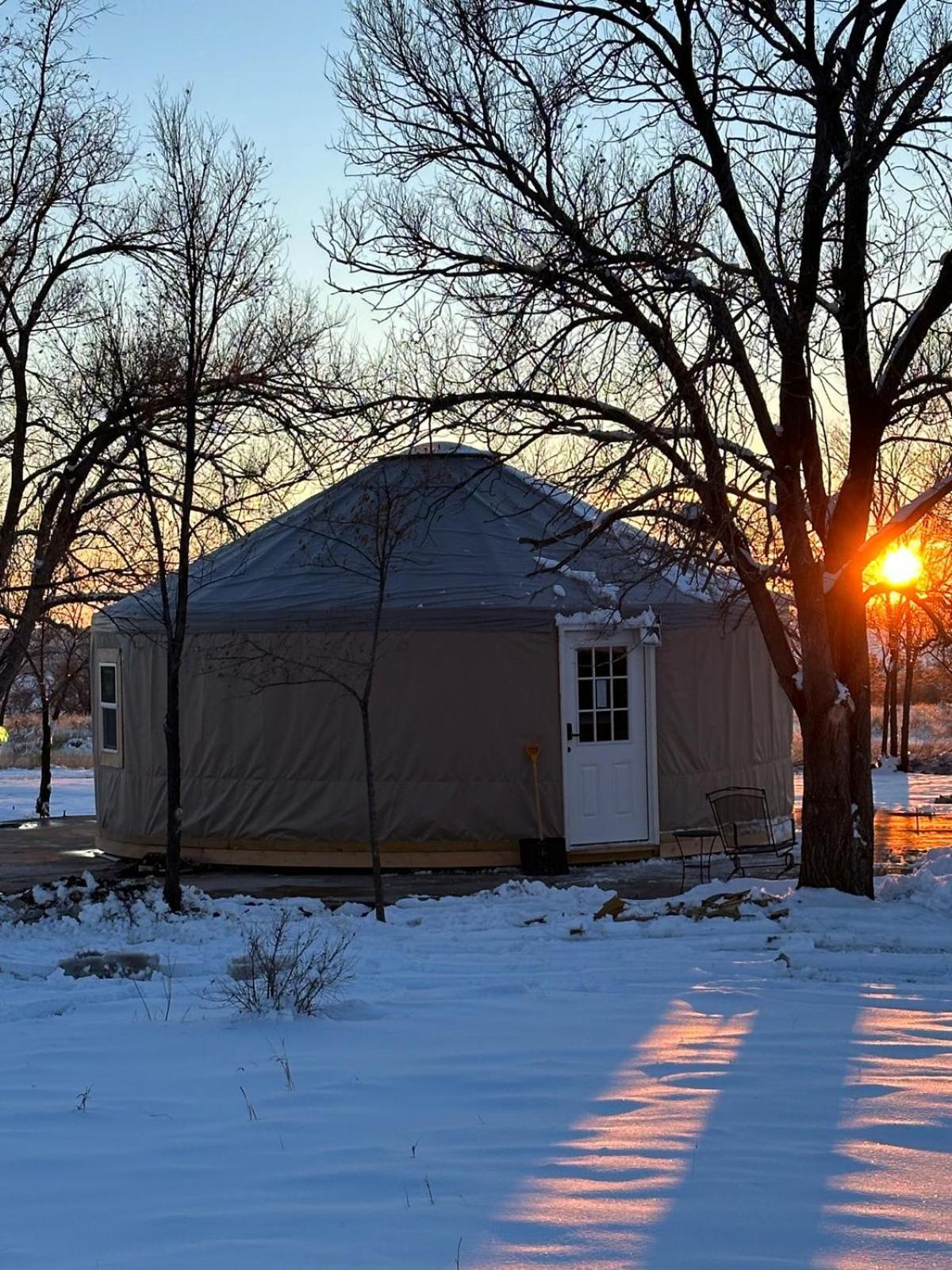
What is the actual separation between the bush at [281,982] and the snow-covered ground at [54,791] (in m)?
10.8

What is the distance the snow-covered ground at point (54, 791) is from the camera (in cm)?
1770

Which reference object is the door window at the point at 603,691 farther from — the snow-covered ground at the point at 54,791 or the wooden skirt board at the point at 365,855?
the snow-covered ground at the point at 54,791

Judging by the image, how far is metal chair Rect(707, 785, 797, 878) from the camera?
1034 cm

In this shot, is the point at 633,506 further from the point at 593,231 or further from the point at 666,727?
the point at 666,727

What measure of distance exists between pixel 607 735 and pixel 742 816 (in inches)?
47.5

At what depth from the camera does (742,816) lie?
450 inches

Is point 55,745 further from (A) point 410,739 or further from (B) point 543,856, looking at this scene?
(B) point 543,856

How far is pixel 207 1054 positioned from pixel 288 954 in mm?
1464

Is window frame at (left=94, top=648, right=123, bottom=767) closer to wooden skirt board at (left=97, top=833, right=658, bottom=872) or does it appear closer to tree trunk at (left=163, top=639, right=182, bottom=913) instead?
wooden skirt board at (left=97, top=833, right=658, bottom=872)

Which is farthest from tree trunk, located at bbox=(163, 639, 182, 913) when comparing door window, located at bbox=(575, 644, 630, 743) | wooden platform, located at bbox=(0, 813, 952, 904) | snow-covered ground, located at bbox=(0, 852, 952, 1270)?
door window, located at bbox=(575, 644, 630, 743)

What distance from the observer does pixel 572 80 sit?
758 cm

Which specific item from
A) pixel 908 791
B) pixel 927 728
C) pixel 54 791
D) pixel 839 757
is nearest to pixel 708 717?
pixel 839 757

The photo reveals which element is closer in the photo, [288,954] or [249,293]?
[288,954]

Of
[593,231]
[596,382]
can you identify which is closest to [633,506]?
[596,382]
